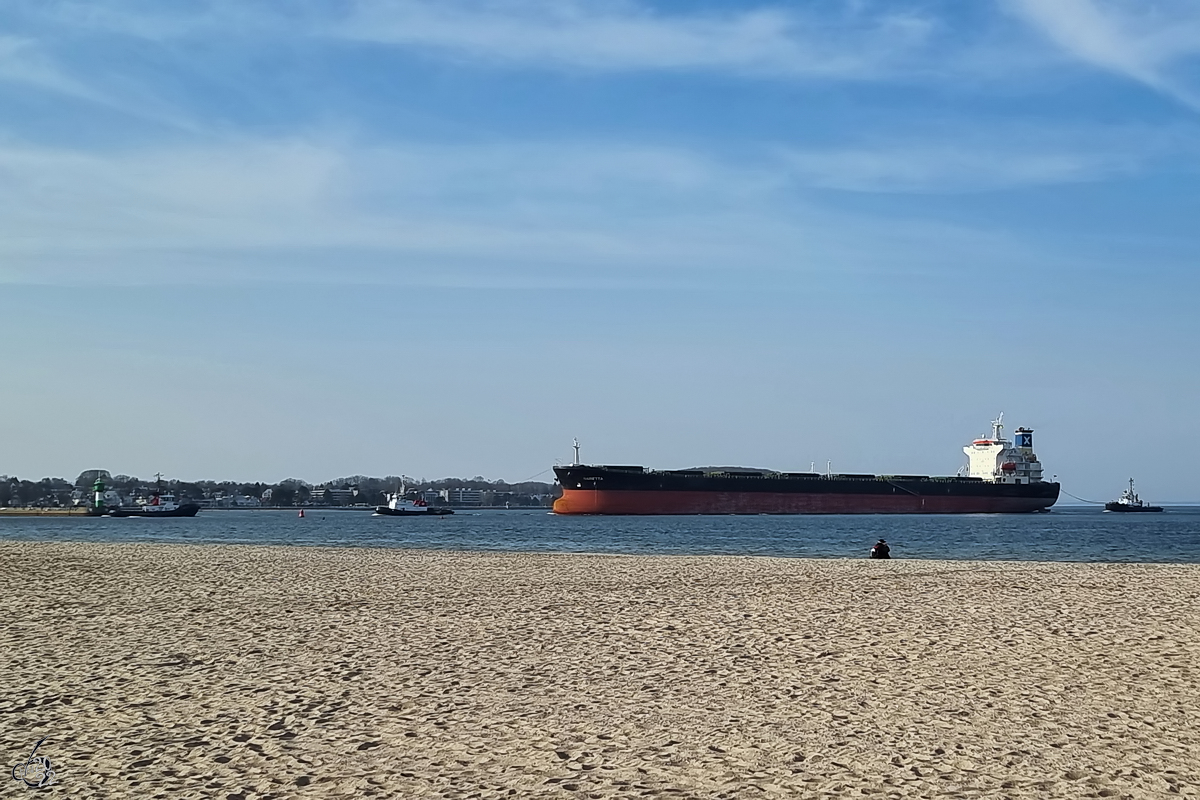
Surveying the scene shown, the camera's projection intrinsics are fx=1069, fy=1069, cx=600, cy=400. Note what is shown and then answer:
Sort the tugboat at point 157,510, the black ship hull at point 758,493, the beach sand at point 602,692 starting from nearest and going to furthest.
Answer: the beach sand at point 602,692 < the black ship hull at point 758,493 < the tugboat at point 157,510

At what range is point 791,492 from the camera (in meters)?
76.8

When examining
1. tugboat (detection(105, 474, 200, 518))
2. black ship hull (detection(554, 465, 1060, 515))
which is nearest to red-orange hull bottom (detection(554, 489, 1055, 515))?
black ship hull (detection(554, 465, 1060, 515))

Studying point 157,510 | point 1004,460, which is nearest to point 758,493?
point 1004,460

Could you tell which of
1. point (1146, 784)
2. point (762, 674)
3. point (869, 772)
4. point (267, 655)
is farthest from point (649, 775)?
point (267, 655)

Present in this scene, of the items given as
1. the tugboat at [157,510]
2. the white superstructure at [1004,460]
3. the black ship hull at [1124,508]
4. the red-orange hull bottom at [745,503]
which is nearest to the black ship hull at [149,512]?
the tugboat at [157,510]

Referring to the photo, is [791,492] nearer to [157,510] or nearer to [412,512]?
[412,512]

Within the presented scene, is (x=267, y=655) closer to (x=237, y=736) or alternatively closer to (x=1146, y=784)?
(x=237, y=736)

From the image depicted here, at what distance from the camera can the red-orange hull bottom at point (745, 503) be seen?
7250 centimetres

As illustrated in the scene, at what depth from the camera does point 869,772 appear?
6.25 m

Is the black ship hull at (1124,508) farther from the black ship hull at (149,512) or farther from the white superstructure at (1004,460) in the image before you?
the black ship hull at (149,512)

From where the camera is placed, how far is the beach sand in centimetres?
618

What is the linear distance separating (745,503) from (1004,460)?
28.7 meters

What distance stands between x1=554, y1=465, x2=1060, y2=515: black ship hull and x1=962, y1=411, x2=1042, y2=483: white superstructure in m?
3.68

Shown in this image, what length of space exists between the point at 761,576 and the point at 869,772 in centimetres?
1440
